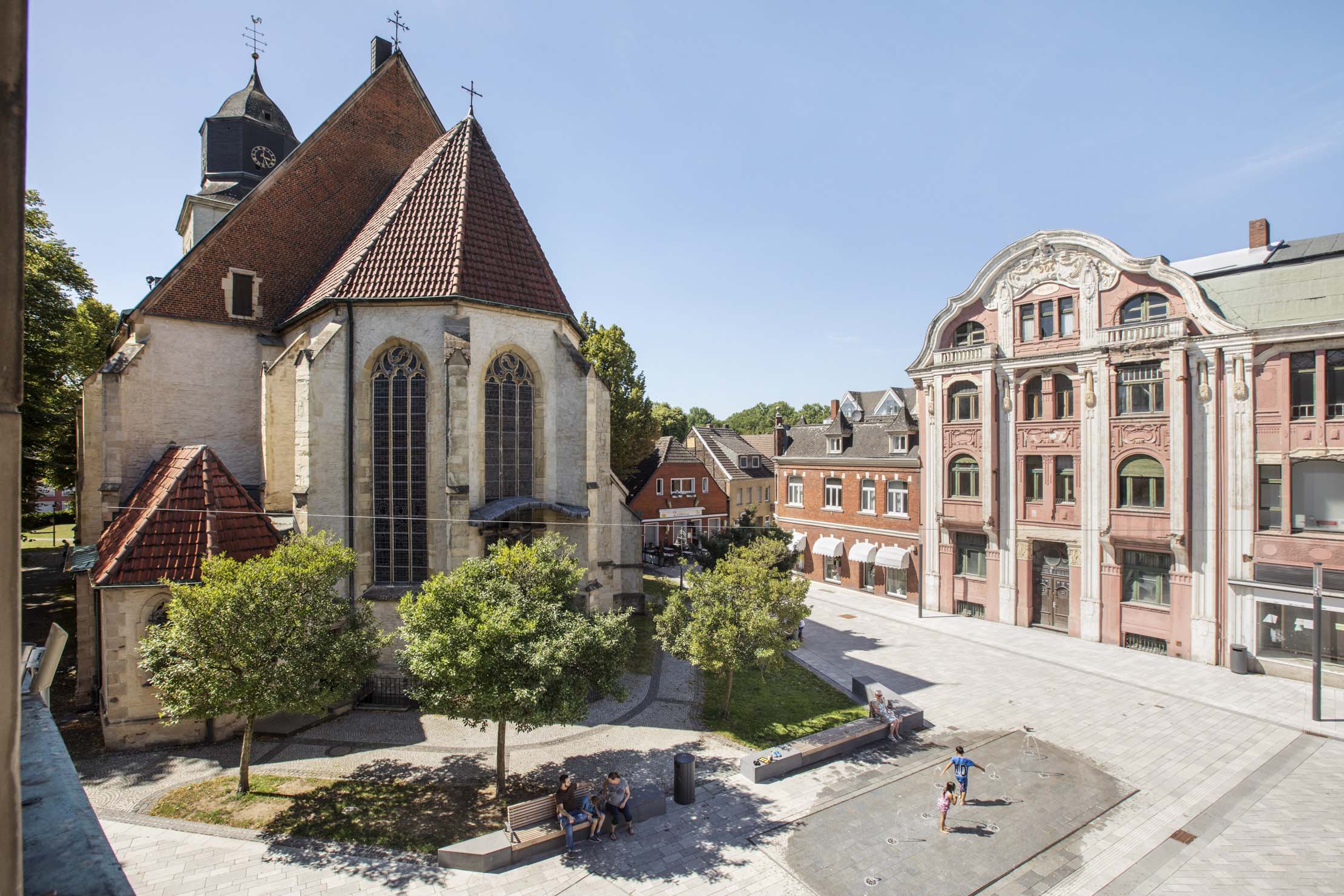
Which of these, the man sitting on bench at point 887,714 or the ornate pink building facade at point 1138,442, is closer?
the man sitting on bench at point 887,714

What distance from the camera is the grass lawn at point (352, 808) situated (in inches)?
514

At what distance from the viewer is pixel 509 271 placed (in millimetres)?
21484

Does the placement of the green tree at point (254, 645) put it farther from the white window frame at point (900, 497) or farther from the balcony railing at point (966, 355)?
the white window frame at point (900, 497)

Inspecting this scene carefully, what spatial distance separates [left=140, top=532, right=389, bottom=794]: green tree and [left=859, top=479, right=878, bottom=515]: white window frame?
27686mm

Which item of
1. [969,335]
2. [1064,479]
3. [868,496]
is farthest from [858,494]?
[1064,479]

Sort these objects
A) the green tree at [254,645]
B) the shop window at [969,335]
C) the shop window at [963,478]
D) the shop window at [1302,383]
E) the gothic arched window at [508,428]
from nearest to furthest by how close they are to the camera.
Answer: the green tree at [254,645] → the gothic arched window at [508,428] → the shop window at [1302,383] → the shop window at [969,335] → the shop window at [963,478]

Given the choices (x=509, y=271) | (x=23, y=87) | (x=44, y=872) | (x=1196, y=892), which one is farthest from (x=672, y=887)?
(x=509, y=271)

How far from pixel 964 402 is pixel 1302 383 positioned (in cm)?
1151

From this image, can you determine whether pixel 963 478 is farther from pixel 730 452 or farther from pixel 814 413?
pixel 814 413

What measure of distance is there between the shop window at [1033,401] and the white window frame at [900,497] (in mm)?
7114

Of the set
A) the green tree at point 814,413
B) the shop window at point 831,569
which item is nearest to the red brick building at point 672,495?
the shop window at point 831,569

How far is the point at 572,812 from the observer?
13203mm

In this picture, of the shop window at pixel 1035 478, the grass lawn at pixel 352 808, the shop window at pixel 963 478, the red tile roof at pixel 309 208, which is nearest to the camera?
the grass lawn at pixel 352 808

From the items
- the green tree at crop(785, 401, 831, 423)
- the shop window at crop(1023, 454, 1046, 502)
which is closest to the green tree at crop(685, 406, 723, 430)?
the green tree at crop(785, 401, 831, 423)
